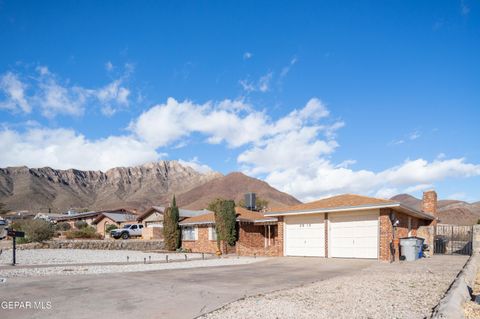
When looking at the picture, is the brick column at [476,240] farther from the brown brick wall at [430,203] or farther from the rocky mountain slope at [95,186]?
the rocky mountain slope at [95,186]

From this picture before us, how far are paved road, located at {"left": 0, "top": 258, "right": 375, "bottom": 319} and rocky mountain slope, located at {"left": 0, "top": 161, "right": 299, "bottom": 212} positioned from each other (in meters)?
95.1

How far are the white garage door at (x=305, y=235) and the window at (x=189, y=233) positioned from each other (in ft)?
28.7

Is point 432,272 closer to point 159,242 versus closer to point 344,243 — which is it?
point 344,243

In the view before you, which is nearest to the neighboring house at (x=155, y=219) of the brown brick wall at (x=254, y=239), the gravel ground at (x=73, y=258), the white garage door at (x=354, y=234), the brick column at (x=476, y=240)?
the gravel ground at (x=73, y=258)

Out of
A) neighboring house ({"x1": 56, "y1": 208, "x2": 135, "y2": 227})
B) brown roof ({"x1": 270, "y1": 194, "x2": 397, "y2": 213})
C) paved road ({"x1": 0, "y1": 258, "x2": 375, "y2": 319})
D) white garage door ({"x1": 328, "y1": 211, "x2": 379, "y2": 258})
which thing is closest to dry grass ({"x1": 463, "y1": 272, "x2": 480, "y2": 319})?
paved road ({"x1": 0, "y1": 258, "x2": 375, "y2": 319})

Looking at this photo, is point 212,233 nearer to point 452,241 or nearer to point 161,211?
point 452,241

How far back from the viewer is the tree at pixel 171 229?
2859 centimetres

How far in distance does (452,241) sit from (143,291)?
22.5 metres

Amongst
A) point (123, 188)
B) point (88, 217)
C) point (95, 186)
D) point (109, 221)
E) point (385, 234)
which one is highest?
point (385, 234)

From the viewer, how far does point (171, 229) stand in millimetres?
28703

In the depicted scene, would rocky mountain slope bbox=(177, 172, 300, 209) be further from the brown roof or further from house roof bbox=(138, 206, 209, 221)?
the brown roof

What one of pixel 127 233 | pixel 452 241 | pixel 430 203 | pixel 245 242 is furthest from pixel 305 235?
pixel 127 233

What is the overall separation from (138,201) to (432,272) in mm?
115633

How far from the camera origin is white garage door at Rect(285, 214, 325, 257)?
20359 millimetres
